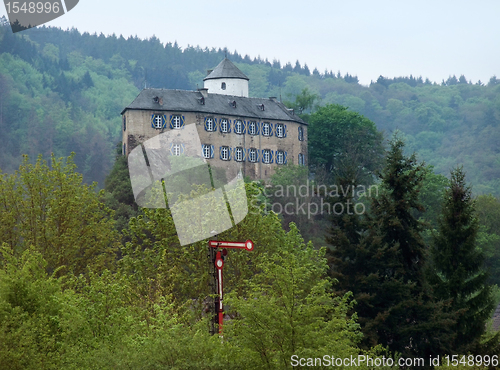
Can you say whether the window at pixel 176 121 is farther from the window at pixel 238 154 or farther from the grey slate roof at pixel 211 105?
the window at pixel 238 154

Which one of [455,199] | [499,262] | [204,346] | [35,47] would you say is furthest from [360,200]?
[35,47]

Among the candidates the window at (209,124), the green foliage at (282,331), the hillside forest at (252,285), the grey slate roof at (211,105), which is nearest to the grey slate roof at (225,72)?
the grey slate roof at (211,105)

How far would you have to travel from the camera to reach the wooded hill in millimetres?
122188

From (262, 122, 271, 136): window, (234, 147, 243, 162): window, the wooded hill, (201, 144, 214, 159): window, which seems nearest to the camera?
(201, 144, 214, 159): window

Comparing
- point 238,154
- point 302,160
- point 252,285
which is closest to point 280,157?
point 302,160

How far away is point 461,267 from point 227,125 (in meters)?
45.0

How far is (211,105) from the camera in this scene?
72.6m

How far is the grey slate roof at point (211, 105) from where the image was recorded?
7000cm

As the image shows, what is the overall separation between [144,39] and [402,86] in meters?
52.9

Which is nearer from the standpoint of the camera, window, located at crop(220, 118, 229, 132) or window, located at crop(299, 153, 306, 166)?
window, located at crop(220, 118, 229, 132)

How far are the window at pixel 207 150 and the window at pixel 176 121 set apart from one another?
8.30ft

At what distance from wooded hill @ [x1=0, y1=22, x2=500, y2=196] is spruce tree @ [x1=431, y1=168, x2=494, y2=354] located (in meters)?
84.1

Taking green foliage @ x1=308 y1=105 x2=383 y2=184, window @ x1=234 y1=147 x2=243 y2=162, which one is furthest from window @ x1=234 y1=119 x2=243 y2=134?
green foliage @ x1=308 y1=105 x2=383 y2=184

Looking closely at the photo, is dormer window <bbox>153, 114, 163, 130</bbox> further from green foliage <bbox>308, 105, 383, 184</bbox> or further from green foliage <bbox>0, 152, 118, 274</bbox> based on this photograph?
green foliage <bbox>0, 152, 118, 274</bbox>
